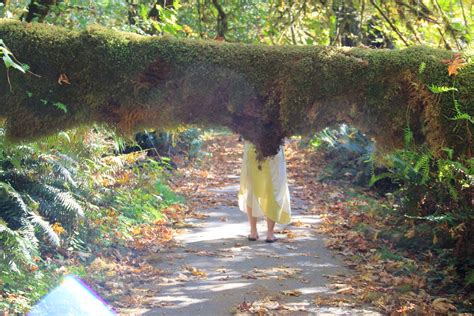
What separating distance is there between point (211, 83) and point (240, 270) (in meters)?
3.63

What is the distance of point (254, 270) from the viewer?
7734 mm

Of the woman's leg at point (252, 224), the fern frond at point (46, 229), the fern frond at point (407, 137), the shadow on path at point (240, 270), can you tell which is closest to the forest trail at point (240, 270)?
the shadow on path at point (240, 270)

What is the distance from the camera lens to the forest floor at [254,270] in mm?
6367

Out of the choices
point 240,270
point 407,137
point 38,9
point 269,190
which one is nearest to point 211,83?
point 407,137

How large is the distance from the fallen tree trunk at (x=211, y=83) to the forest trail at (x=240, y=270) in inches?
91.4

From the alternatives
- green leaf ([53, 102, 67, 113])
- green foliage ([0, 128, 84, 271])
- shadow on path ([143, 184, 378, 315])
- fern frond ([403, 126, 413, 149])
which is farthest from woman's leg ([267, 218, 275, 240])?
green leaf ([53, 102, 67, 113])

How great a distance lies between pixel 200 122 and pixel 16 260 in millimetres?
2752

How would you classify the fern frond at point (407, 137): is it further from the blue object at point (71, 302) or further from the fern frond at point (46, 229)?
the fern frond at point (46, 229)

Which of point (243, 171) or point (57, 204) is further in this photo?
point (243, 171)

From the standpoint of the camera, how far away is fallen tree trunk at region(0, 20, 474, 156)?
4.70 metres

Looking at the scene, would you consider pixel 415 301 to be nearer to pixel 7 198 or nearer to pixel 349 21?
pixel 7 198

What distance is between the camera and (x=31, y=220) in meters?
7.20

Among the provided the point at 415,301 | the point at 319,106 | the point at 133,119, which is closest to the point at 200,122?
the point at 133,119

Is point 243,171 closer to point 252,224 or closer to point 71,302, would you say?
point 252,224
